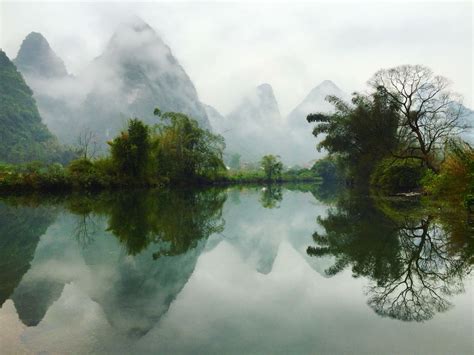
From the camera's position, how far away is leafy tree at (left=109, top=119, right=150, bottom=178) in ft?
98.2

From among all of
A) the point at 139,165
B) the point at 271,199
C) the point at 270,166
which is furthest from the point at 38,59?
the point at 271,199

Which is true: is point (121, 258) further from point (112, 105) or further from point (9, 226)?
point (112, 105)

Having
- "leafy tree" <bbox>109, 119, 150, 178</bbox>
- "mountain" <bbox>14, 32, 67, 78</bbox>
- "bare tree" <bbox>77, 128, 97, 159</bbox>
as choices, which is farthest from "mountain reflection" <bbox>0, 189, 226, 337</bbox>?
"mountain" <bbox>14, 32, 67, 78</bbox>

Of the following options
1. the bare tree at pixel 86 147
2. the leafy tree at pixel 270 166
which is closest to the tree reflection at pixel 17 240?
the bare tree at pixel 86 147

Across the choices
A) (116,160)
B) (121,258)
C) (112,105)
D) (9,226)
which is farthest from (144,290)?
(112,105)

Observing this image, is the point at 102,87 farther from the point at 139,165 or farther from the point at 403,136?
the point at 403,136

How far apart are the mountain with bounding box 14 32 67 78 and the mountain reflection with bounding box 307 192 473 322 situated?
194m

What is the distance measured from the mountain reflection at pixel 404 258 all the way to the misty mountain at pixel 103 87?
14507cm

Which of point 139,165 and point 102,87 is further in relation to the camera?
point 102,87

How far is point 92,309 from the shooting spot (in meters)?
4.30

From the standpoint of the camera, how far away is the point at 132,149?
2989 centimetres

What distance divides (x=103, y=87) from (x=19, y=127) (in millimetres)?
87130

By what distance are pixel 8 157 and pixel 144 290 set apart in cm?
8116

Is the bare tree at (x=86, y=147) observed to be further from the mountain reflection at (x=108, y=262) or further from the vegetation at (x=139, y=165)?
the mountain reflection at (x=108, y=262)
